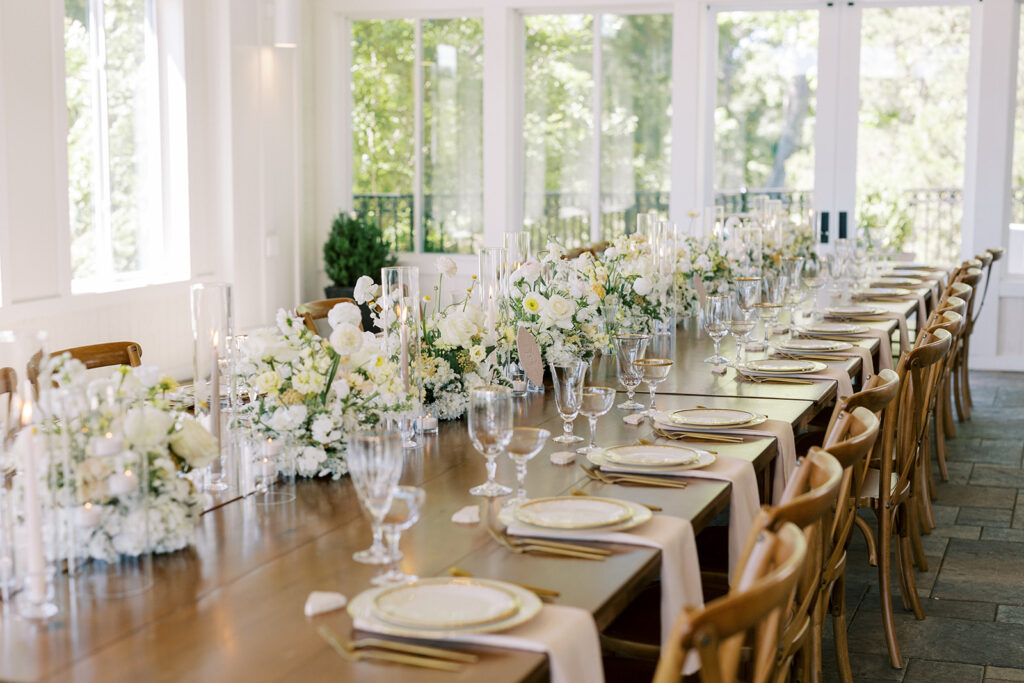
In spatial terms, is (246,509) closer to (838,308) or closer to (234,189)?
(838,308)

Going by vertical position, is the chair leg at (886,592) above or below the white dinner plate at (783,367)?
below

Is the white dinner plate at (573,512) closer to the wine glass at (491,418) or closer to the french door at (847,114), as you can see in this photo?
the wine glass at (491,418)

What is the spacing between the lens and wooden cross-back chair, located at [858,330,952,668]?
3.41 meters

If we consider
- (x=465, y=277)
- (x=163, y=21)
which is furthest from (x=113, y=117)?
(x=465, y=277)

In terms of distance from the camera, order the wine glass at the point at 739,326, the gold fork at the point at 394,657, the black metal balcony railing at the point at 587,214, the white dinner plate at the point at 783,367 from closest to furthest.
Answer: the gold fork at the point at 394,657 < the white dinner plate at the point at 783,367 < the wine glass at the point at 739,326 < the black metal balcony railing at the point at 587,214

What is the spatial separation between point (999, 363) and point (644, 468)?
716 cm

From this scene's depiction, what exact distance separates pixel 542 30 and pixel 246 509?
24.1ft

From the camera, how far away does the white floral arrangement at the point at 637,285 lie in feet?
14.0

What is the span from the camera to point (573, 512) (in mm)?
2174

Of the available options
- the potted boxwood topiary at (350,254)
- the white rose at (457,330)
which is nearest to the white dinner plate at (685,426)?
the white rose at (457,330)

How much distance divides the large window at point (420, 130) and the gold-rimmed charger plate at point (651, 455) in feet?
21.9

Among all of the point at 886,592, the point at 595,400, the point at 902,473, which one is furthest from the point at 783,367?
the point at 595,400

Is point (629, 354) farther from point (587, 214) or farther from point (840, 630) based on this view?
point (587, 214)

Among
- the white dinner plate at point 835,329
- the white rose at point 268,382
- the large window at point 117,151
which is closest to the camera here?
the white rose at point 268,382
